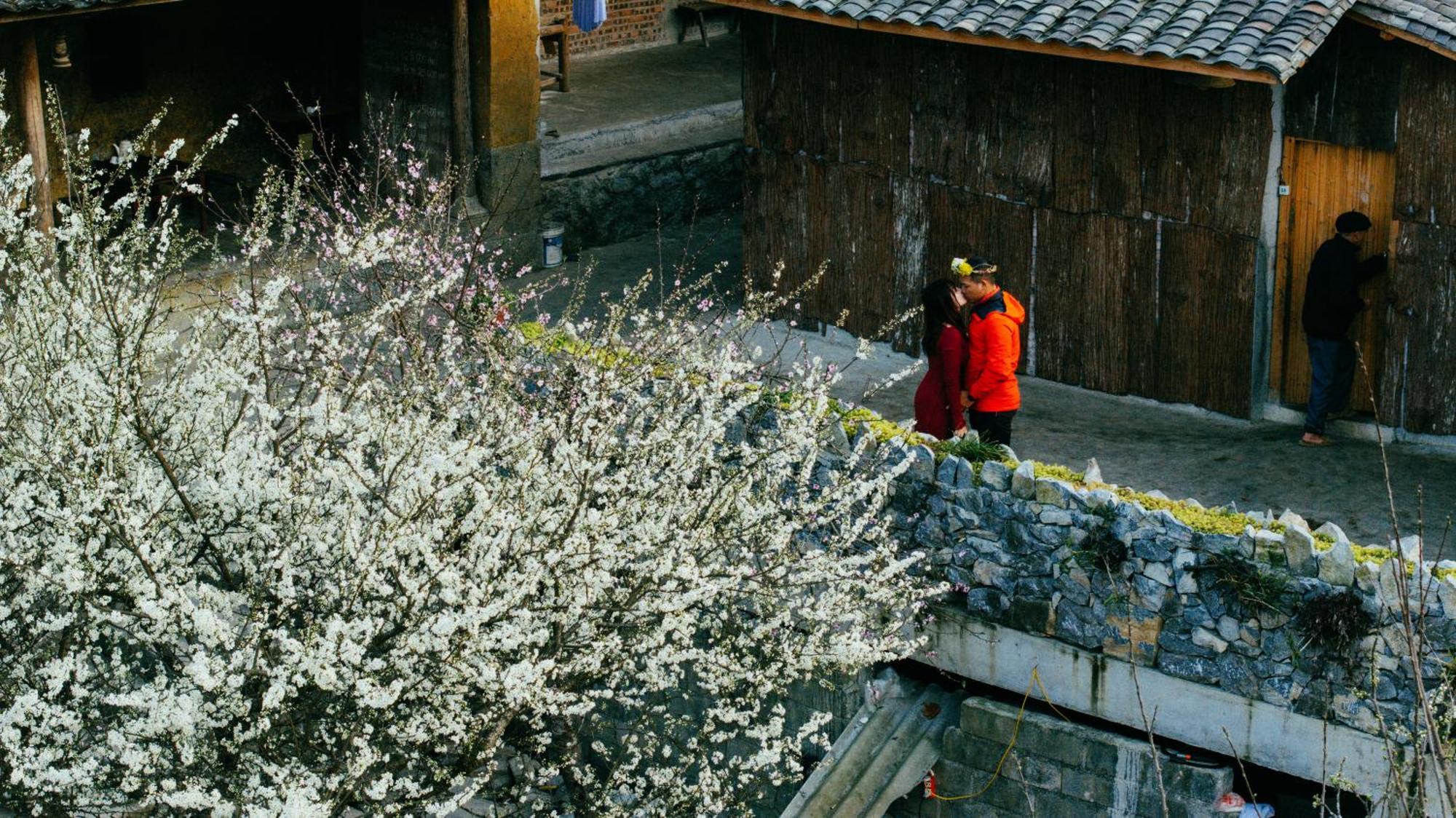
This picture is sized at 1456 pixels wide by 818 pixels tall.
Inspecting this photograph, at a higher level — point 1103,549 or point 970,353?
point 970,353

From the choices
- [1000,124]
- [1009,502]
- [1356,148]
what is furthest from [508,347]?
[1356,148]

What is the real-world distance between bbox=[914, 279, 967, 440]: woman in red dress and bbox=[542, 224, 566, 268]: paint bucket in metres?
5.73

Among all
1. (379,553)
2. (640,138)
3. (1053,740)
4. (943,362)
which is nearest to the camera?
(379,553)

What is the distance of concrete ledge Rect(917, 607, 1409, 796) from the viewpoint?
9289 millimetres

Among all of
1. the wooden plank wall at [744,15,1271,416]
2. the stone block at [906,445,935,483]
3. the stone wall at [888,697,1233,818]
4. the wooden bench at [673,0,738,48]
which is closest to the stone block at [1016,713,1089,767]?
the stone wall at [888,697,1233,818]

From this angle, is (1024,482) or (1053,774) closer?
(1024,482)

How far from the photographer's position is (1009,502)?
9836 millimetres

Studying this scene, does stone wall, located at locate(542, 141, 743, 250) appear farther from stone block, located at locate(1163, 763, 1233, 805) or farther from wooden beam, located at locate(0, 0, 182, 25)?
stone block, located at locate(1163, 763, 1233, 805)

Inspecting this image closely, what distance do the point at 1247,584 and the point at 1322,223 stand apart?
3063 millimetres

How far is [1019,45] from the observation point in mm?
11078

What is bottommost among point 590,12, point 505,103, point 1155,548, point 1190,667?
point 1190,667

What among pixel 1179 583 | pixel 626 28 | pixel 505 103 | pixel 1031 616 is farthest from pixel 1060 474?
pixel 626 28

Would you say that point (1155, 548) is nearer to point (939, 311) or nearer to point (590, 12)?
point (939, 311)

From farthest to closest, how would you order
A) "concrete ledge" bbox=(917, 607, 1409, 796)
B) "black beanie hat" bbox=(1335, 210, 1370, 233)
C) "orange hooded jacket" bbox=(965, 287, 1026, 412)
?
"black beanie hat" bbox=(1335, 210, 1370, 233) < "orange hooded jacket" bbox=(965, 287, 1026, 412) < "concrete ledge" bbox=(917, 607, 1409, 796)
